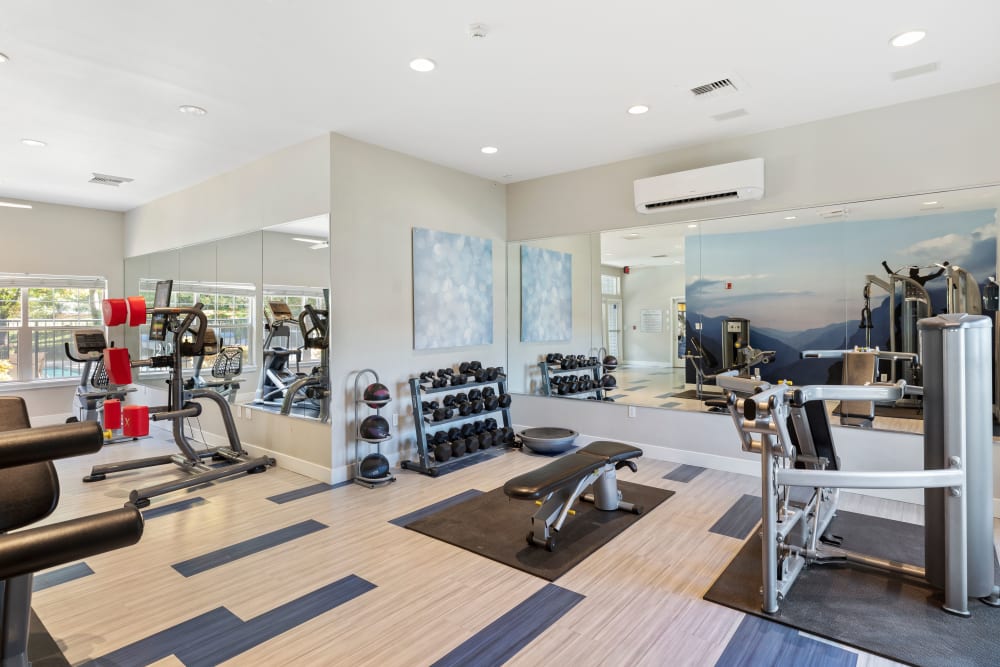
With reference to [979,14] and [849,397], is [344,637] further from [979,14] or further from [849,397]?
[979,14]

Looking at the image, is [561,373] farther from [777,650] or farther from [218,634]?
[218,634]

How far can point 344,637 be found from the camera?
2.16 metres

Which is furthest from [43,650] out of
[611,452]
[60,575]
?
[611,452]

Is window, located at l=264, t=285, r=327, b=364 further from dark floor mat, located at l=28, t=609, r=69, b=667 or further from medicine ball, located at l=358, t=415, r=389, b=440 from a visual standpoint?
dark floor mat, located at l=28, t=609, r=69, b=667

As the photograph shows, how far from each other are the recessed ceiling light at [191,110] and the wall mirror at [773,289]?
10.5ft

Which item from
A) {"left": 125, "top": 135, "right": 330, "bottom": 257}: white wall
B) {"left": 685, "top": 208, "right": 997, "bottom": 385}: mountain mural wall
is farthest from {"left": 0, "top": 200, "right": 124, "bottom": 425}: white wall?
{"left": 685, "top": 208, "right": 997, "bottom": 385}: mountain mural wall

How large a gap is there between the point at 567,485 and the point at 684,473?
1.71m

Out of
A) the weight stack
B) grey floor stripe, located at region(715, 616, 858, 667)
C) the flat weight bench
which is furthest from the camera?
the flat weight bench

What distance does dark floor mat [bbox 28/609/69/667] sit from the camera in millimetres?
1992

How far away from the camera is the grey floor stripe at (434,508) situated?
11.2 feet

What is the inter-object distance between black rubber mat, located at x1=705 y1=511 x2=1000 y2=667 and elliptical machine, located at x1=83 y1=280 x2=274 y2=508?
12.0ft

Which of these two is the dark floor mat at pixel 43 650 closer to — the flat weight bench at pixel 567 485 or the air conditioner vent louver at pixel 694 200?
the flat weight bench at pixel 567 485

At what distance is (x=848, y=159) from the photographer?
3.85m

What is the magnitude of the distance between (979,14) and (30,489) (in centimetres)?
432
